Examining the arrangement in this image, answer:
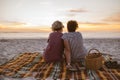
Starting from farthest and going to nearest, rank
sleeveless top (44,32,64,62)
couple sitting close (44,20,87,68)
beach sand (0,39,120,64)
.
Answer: beach sand (0,39,120,64) < sleeveless top (44,32,64,62) < couple sitting close (44,20,87,68)

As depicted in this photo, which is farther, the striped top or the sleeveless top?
the sleeveless top

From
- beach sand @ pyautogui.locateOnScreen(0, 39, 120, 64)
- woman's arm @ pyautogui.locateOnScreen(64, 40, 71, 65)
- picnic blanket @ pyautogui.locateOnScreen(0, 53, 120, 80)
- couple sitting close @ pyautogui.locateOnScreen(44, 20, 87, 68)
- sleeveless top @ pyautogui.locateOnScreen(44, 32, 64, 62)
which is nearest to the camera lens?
picnic blanket @ pyautogui.locateOnScreen(0, 53, 120, 80)


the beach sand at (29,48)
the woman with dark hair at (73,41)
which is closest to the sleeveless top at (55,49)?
the woman with dark hair at (73,41)

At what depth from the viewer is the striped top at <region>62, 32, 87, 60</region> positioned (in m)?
5.61

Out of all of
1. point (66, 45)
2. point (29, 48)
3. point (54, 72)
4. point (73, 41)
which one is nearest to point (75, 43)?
point (73, 41)

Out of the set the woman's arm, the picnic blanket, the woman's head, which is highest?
the woman's head

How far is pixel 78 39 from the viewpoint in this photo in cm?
563

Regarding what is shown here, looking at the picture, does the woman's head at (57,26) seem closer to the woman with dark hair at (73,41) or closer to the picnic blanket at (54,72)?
the woman with dark hair at (73,41)

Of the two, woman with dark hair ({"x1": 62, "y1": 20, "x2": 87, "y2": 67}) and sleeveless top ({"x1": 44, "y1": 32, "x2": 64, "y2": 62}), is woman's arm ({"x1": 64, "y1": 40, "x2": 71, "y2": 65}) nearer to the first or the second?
woman with dark hair ({"x1": 62, "y1": 20, "x2": 87, "y2": 67})

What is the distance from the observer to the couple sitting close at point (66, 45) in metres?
5.61

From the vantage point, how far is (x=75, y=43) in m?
5.62

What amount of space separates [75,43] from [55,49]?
19.7 inches

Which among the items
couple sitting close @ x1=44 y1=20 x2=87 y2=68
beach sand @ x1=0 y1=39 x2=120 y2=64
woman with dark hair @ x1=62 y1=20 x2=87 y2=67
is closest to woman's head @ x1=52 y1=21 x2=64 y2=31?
couple sitting close @ x1=44 y1=20 x2=87 y2=68

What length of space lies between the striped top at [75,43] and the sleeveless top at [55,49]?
12.9 inches
